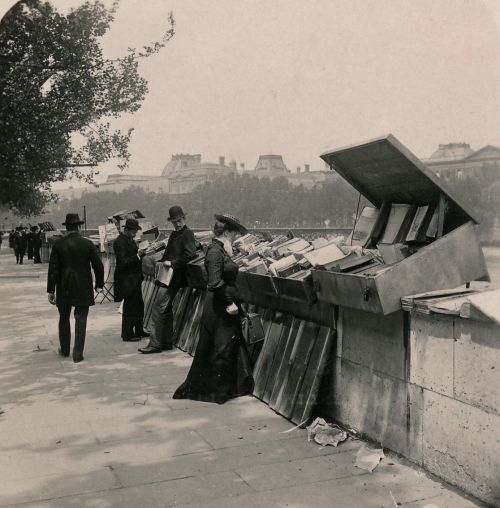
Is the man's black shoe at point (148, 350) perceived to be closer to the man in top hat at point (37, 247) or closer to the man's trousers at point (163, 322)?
the man's trousers at point (163, 322)

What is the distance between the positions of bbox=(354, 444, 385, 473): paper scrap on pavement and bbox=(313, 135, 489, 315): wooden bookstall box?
42.7 inches

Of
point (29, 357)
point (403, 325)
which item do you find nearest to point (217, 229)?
point (403, 325)

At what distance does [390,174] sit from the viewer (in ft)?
18.3

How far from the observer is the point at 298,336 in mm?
5859

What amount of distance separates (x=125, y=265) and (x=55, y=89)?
11.3m

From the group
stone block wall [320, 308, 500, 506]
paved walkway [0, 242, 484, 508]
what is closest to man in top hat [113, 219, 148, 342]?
paved walkway [0, 242, 484, 508]

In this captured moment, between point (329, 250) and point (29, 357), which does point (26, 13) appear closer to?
point (29, 357)

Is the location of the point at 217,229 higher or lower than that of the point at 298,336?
higher

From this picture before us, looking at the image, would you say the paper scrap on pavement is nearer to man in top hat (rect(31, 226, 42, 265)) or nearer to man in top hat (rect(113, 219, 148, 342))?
man in top hat (rect(113, 219, 148, 342))

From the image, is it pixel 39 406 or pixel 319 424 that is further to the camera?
pixel 39 406

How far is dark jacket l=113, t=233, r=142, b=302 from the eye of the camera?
952cm

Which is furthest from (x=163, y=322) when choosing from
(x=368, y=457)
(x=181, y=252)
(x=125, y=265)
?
(x=368, y=457)

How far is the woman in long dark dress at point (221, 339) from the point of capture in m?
6.09

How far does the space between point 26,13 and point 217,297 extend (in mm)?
12313
